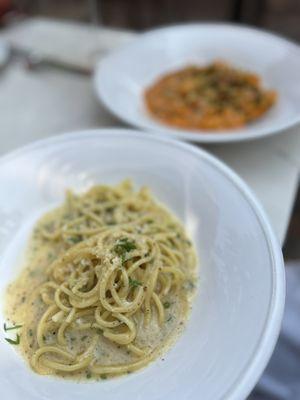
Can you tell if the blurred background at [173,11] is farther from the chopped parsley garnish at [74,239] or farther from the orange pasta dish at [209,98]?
the chopped parsley garnish at [74,239]

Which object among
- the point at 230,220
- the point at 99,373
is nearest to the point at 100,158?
the point at 230,220

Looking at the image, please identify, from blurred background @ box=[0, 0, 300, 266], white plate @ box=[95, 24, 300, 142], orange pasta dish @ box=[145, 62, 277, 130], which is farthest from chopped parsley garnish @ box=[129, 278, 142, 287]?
blurred background @ box=[0, 0, 300, 266]

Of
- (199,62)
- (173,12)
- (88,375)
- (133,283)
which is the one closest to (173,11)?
(173,12)

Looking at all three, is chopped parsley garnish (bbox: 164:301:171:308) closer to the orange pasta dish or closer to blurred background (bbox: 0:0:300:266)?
the orange pasta dish

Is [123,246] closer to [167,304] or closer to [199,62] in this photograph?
[167,304]

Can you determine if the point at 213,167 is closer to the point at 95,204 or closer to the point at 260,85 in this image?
the point at 95,204

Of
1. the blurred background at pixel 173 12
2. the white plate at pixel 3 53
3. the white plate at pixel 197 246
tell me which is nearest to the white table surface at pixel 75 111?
the white plate at pixel 3 53

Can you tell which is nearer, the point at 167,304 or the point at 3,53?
the point at 167,304
